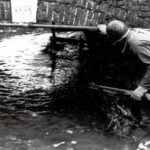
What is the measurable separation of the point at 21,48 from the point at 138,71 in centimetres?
366

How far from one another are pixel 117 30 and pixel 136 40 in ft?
0.97

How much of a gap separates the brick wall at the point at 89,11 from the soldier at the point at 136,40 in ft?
1.55

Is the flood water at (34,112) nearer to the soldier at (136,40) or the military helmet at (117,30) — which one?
the soldier at (136,40)

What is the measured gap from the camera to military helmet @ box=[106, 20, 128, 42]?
16.8 ft

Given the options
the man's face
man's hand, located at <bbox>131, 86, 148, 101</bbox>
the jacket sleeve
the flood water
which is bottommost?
the flood water

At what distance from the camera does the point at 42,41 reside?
916 cm

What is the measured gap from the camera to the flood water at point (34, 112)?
5180 millimetres

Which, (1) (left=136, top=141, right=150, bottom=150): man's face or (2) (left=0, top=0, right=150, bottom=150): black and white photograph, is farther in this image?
(2) (left=0, top=0, right=150, bottom=150): black and white photograph

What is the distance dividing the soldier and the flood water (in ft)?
2.70

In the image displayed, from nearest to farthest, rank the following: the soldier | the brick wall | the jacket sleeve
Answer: the soldier, the jacket sleeve, the brick wall

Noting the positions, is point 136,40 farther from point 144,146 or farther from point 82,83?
point 82,83

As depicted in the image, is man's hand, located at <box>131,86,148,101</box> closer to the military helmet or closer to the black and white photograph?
the black and white photograph

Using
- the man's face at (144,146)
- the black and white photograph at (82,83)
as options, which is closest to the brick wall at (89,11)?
the black and white photograph at (82,83)

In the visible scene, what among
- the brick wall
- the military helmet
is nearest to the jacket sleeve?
the military helmet
